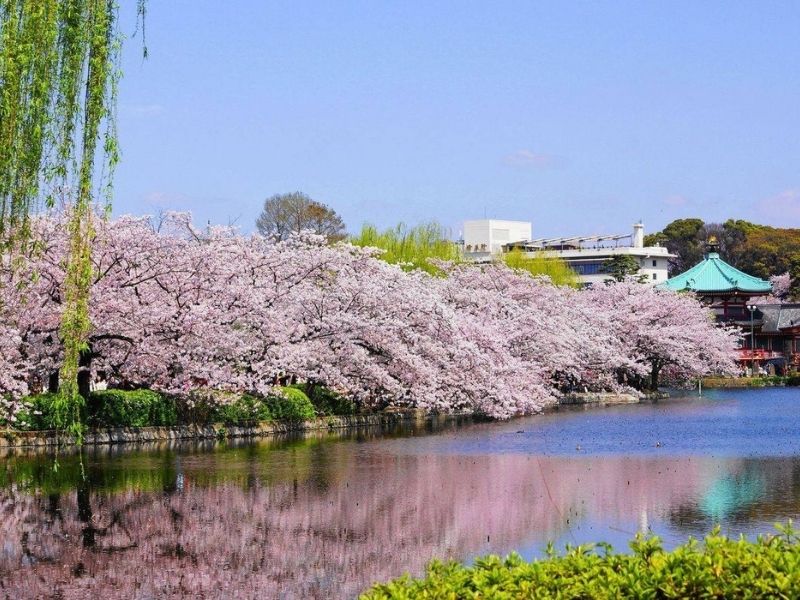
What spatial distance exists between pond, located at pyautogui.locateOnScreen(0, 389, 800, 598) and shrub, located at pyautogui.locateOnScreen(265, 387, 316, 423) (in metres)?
3.37

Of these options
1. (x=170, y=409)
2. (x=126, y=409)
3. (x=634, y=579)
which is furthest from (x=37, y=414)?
(x=634, y=579)

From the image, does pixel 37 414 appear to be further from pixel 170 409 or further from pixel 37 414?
pixel 170 409

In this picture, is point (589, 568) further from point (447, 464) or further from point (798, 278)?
point (798, 278)

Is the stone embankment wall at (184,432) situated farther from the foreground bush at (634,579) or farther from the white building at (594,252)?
the white building at (594,252)

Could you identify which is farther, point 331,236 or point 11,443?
point 331,236

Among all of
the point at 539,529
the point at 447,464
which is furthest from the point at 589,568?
the point at 447,464

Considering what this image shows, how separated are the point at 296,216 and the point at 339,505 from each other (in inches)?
2702

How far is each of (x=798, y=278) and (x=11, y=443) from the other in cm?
8118

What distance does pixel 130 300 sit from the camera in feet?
101

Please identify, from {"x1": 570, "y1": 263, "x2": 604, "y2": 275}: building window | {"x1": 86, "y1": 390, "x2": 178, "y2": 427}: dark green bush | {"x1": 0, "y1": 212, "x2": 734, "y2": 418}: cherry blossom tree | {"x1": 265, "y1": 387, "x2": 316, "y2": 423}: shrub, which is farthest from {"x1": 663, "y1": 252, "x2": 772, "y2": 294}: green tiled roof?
{"x1": 86, "y1": 390, "x2": 178, "y2": 427}: dark green bush

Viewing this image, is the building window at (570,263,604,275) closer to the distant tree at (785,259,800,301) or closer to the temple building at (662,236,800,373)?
the distant tree at (785,259,800,301)

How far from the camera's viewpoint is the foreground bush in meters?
7.87

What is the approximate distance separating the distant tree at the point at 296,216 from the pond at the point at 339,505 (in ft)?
180

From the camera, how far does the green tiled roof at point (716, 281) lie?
282 ft
